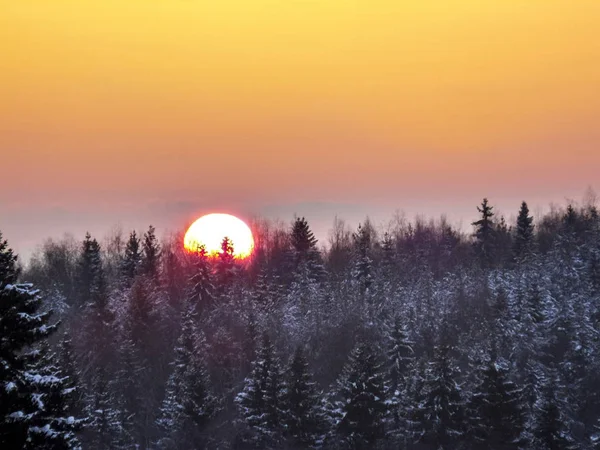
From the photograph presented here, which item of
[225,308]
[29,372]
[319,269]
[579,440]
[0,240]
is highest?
[319,269]

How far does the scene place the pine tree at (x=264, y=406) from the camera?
50750mm

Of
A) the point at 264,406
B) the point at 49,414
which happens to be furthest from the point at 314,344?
the point at 49,414

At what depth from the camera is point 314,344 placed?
83.3m

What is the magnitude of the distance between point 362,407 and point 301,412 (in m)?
4.84

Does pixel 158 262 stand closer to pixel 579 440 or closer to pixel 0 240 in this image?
pixel 579 440

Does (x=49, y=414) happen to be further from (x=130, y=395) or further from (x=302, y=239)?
(x=302, y=239)

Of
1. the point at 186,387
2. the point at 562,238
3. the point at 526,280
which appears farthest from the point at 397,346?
the point at 562,238

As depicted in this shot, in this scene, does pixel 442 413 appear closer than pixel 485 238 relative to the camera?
Yes

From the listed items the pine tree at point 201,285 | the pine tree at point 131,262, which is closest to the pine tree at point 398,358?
the pine tree at point 201,285

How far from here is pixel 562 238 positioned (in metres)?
102

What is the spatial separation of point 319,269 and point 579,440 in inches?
1998

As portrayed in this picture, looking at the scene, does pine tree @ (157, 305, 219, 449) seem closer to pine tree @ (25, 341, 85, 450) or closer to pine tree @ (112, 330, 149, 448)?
pine tree @ (112, 330, 149, 448)

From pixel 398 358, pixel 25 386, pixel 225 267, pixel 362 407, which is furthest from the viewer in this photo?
pixel 225 267

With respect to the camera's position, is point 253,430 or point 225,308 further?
point 225,308
